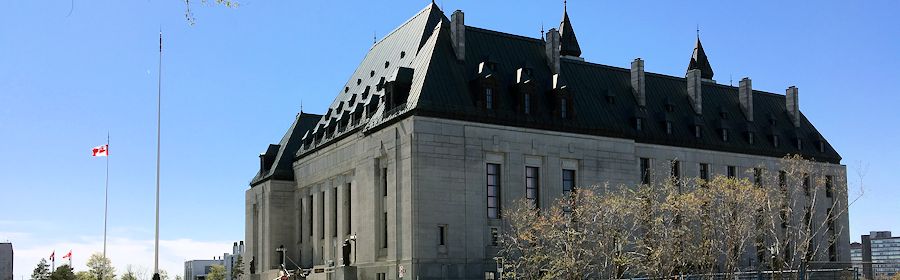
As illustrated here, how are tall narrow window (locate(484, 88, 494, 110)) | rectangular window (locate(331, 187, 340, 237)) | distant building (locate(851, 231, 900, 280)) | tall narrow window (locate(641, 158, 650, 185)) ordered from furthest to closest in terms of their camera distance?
tall narrow window (locate(641, 158, 650, 185)) < rectangular window (locate(331, 187, 340, 237)) < tall narrow window (locate(484, 88, 494, 110)) < distant building (locate(851, 231, 900, 280))

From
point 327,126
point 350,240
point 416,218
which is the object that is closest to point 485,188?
point 416,218

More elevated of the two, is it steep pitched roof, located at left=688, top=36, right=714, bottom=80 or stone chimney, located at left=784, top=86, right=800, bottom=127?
steep pitched roof, located at left=688, top=36, right=714, bottom=80

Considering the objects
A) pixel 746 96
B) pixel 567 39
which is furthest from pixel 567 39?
pixel 746 96

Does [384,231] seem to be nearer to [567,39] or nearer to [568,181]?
[568,181]

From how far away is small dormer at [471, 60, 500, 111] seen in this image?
237 feet

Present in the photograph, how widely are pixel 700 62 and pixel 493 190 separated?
171 feet

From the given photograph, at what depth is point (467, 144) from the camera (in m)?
70.9

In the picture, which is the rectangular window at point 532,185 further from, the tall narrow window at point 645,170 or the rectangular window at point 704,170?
the rectangular window at point 704,170

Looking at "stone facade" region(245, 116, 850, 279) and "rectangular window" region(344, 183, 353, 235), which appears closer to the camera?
"stone facade" region(245, 116, 850, 279)

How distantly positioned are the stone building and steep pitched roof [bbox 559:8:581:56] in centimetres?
1854

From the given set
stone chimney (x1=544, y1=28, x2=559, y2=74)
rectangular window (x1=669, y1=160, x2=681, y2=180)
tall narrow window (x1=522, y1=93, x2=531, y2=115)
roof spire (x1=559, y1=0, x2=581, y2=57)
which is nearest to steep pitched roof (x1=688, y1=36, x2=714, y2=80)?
roof spire (x1=559, y1=0, x2=581, y2=57)

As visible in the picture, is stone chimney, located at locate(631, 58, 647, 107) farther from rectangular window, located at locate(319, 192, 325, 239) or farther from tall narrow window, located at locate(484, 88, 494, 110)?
rectangular window, located at locate(319, 192, 325, 239)

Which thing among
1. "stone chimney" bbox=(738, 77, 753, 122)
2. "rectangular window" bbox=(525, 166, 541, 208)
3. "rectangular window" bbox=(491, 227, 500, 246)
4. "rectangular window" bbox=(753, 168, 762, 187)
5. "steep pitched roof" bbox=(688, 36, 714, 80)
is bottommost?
"rectangular window" bbox=(491, 227, 500, 246)

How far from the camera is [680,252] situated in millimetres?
64500
